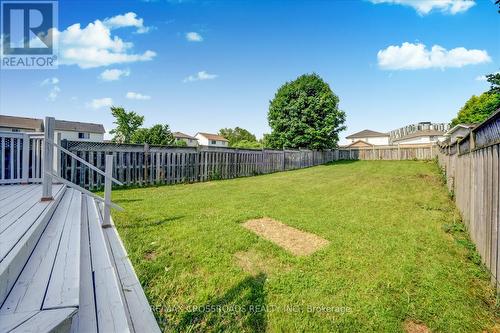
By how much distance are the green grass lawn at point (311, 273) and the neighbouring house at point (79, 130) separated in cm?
4289

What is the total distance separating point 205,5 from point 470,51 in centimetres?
2779

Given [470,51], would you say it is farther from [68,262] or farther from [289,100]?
[68,262]

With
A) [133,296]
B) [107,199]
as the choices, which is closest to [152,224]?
[107,199]

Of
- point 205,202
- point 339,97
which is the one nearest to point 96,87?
point 205,202

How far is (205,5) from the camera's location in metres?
11.7

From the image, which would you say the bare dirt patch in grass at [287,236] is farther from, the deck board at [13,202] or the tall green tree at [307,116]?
the tall green tree at [307,116]

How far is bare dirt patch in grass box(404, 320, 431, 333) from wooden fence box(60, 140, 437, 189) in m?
8.91

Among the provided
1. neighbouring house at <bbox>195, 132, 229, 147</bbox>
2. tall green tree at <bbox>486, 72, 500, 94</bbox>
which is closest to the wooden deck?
tall green tree at <bbox>486, 72, 500, 94</bbox>

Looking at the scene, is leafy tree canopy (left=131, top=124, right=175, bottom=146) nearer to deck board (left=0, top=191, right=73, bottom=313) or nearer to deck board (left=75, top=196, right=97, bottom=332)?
deck board (left=0, top=191, right=73, bottom=313)

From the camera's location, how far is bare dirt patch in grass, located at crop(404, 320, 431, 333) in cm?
197

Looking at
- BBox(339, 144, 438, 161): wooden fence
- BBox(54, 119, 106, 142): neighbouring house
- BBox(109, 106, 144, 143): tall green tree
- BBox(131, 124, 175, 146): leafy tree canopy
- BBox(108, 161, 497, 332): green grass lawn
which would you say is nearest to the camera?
BBox(108, 161, 497, 332): green grass lawn

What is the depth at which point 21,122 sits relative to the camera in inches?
1419

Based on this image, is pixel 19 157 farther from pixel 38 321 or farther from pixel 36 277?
pixel 38 321

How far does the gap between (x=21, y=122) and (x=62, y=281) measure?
49.4m
